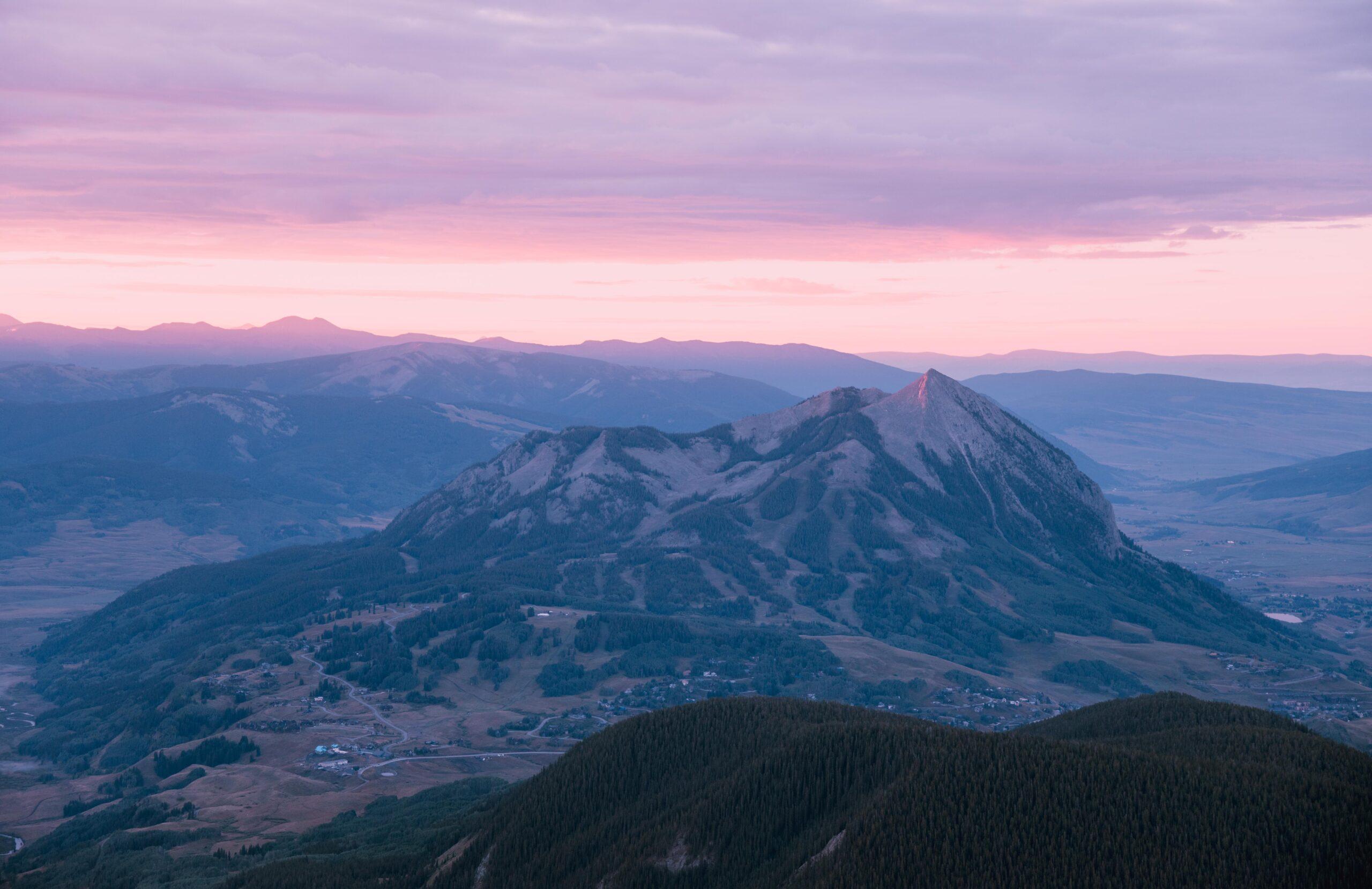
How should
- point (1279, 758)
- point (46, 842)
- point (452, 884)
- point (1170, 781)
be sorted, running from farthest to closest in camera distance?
point (46, 842)
point (452, 884)
point (1279, 758)
point (1170, 781)

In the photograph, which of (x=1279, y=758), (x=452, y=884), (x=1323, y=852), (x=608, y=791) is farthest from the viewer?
(x=608, y=791)

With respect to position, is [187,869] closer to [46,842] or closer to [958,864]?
[46,842]

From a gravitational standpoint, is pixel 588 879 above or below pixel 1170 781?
below

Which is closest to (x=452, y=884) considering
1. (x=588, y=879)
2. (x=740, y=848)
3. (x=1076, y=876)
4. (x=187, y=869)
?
(x=588, y=879)

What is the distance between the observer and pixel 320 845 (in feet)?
517

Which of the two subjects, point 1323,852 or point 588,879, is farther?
point 588,879

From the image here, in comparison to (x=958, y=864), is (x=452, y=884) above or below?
below

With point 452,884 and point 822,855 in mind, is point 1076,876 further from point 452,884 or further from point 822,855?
point 452,884

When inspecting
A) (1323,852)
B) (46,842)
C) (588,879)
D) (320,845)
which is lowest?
(46,842)

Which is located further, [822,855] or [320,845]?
[320,845]

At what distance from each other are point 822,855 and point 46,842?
13110cm

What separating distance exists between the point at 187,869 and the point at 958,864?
323ft

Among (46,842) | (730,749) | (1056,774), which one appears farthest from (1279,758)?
(46,842)

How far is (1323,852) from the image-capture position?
98.4 m
